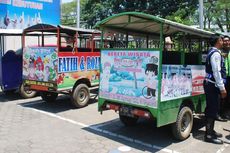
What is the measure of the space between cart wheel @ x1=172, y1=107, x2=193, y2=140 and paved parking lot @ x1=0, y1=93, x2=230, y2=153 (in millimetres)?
136

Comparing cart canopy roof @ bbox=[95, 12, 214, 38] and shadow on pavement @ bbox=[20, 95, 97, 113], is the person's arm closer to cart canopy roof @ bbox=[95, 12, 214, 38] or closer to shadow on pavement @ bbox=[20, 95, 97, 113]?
cart canopy roof @ bbox=[95, 12, 214, 38]

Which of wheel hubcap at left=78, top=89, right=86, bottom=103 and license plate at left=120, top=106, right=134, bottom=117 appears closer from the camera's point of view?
license plate at left=120, top=106, right=134, bottom=117

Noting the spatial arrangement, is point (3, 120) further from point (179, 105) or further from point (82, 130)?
point (179, 105)

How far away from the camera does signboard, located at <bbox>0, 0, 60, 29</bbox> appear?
54.7ft

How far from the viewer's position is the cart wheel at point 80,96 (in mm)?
8906

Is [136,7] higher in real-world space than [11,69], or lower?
higher

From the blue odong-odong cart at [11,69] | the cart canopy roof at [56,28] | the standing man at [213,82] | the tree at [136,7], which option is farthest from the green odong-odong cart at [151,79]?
the tree at [136,7]

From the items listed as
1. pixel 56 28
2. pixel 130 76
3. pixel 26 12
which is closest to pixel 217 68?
pixel 130 76

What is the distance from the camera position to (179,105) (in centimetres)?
602

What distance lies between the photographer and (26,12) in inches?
699

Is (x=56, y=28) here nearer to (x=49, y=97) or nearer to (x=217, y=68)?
(x=49, y=97)

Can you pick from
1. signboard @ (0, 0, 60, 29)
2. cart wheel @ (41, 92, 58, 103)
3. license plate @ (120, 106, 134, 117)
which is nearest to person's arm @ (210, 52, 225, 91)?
license plate @ (120, 106, 134, 117)

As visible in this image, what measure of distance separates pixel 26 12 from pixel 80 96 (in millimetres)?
10351

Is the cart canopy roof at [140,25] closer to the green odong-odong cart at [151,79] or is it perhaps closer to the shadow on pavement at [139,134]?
the green odong-odong cart at [151,79]
